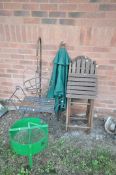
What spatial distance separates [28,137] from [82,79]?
3.27 feet

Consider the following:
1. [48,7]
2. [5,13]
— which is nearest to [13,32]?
[5,13]

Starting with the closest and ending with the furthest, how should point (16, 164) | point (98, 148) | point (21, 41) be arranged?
point (16, 164)
point (98, 148)
point (21, 41)

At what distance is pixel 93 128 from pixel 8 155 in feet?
3.94

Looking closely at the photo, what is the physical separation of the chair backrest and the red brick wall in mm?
133

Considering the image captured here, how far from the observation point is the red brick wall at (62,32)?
2.72 meters

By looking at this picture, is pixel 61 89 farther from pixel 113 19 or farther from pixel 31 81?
pixel 113 19

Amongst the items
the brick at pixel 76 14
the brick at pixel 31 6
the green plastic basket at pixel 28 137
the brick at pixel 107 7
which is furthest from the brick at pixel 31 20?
the green plastic basket at pixel 28 137

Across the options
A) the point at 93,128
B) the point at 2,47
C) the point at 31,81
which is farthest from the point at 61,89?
the point at 2,47

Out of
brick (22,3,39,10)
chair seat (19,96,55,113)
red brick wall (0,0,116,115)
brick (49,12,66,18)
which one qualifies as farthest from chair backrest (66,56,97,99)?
brick (22,3,39,10)

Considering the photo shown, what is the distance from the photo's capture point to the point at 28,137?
9.42 feet

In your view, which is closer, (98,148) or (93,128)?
(98,148)

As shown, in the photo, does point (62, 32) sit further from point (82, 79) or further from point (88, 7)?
point (82, 79)

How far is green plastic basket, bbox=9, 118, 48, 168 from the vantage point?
250cm

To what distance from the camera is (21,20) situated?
2.88 m
